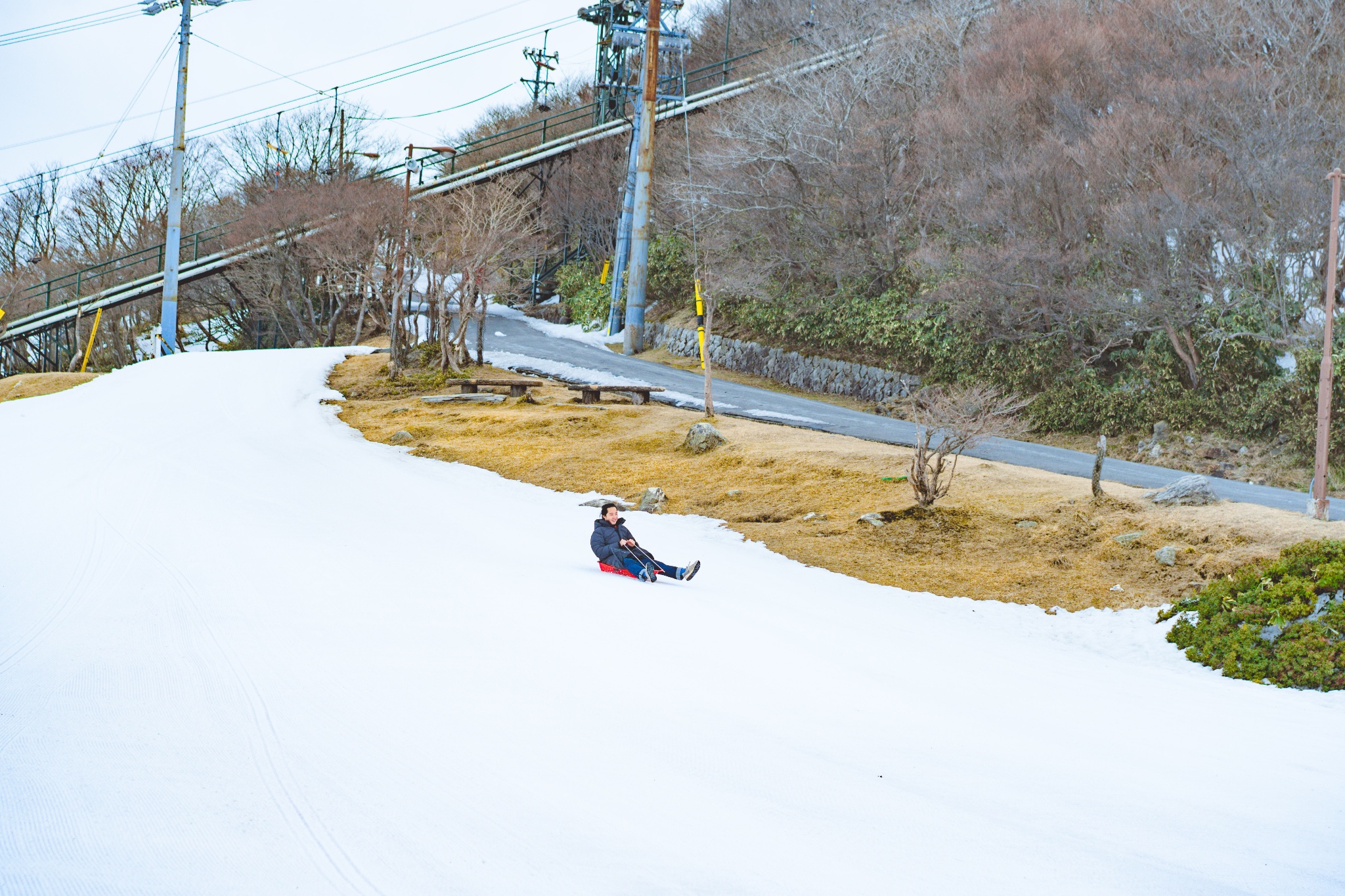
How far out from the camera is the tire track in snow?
4070 mm

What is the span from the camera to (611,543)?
10.4 metres

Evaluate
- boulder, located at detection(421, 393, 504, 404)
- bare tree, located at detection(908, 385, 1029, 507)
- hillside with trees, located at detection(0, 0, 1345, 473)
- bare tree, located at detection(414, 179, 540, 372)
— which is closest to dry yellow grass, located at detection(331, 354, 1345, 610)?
bare tree, located at detection(908, 385, 1029, 507)

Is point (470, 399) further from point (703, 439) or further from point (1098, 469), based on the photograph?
point (1098, 469)

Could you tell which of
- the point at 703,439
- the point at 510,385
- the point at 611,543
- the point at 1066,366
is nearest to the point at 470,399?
the point at 510,385

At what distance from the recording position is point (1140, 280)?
69.8ft

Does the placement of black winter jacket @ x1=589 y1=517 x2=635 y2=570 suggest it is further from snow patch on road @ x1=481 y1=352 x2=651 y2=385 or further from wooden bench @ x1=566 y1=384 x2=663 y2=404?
snow patch on road @ x1=481 y1=352 x2=651 y2=385

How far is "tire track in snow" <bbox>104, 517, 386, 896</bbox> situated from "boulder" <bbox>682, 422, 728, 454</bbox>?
37.9ft

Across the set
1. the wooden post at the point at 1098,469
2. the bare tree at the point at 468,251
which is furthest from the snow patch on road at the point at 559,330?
the wooden post at the point at 1098,469

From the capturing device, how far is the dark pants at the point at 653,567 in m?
10.2

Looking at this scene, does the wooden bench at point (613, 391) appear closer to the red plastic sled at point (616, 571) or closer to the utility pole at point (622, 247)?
the red plastic sled at point (616, 571)

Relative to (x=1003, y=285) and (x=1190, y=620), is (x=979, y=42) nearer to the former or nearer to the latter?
(x=1003, y=285)

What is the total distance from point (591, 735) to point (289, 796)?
1803 mm

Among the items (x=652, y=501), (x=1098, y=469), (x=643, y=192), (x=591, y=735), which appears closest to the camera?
(x=591, y=735)

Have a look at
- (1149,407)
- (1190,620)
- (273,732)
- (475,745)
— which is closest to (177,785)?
(273,732)
